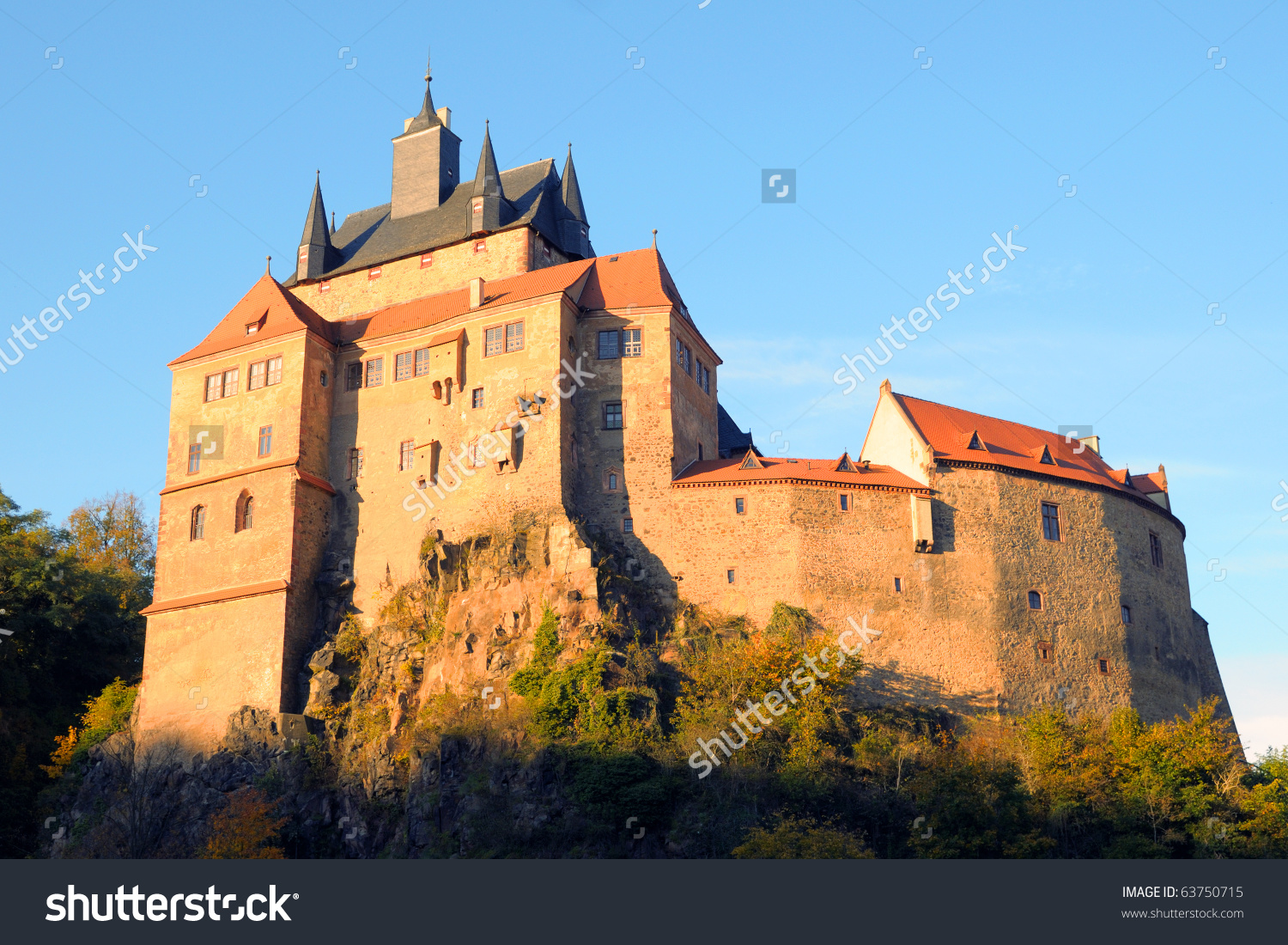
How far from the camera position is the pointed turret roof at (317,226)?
68.7 meters

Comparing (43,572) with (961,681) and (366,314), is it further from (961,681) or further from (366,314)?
(961,681)

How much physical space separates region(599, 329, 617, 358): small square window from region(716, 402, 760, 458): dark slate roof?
23.7 ft

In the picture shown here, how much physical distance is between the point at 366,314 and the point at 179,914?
36.2 metres

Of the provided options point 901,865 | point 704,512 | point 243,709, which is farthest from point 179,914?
point 704,512

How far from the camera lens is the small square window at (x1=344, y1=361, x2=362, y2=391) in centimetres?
6166

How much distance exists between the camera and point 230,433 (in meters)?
61.3

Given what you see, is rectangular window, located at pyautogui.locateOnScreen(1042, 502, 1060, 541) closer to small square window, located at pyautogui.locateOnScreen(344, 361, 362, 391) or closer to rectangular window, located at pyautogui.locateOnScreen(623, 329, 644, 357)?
rectangular window, located at pyautogui.locateOnScreen(623, 329, 644, 357)

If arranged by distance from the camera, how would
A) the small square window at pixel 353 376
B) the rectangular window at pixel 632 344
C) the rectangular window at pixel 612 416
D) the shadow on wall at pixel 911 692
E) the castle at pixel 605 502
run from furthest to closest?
1. the small square window at pixel 353 376
2. the rectangular window at pixel 632 344
3. the rectangular window at pixel 612 416
4. the castle at pixel 605 502
5. the shadow on wall at pixel 911 692

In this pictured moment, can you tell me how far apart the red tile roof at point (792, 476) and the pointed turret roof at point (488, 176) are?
16.5m

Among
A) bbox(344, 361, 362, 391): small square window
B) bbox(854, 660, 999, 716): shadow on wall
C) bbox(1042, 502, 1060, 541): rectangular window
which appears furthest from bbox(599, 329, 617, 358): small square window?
bbox(1042, 502, 1060, 541): rectangular window

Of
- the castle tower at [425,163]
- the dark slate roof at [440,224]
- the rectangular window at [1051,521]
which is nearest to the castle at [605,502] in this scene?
the rectangular window at [1051,521]

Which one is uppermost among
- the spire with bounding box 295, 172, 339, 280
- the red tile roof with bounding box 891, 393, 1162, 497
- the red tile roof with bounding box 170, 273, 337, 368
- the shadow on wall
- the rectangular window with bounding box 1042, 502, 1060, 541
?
the spire with bounding box 295, 172, 339, 280

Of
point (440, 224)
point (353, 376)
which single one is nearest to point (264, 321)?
point (353, 376)

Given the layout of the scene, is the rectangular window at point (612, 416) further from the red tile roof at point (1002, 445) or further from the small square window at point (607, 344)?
the red tile roof at point (1002, 445)
